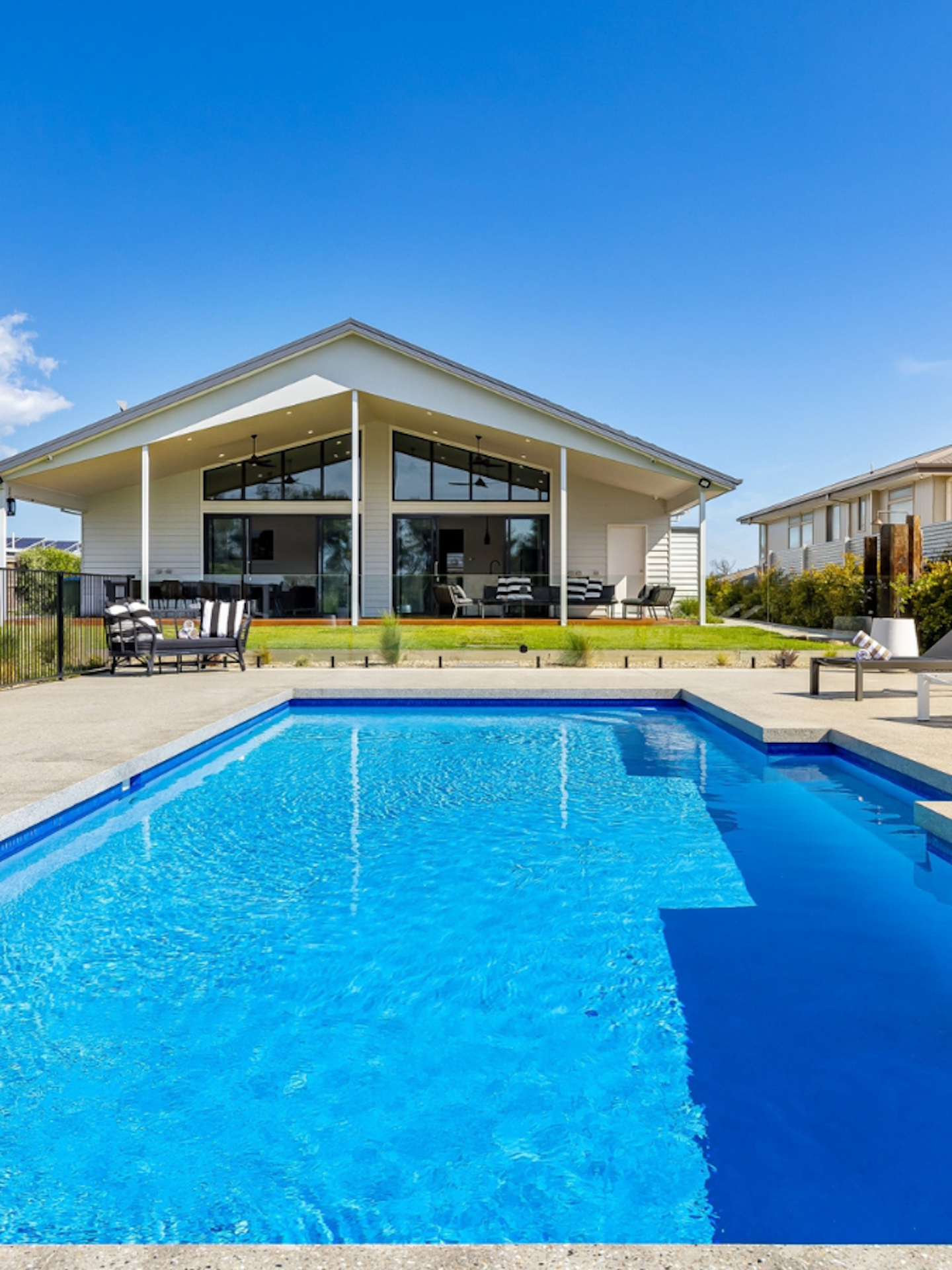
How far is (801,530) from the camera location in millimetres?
31344

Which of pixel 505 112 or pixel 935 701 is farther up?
pixel 505 112

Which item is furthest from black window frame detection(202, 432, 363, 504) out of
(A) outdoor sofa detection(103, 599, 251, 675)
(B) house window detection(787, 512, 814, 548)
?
(B) house window detection(787, 512, 814, 548)

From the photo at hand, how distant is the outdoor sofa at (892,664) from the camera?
25.8 ft

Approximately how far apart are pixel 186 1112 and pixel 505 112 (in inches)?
632

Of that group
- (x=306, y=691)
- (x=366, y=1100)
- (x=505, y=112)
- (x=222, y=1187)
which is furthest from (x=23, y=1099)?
(x=505, y=112)

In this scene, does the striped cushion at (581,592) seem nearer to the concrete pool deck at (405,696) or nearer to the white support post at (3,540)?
the concrete pool deck at (405,696)

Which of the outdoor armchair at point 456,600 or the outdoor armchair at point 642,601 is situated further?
the outdoor armchair at point 642,601

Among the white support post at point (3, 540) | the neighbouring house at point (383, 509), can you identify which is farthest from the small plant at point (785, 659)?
the white support post at point (3, 540)

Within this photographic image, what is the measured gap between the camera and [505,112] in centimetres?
1434

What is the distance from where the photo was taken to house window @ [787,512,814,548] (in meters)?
30.6

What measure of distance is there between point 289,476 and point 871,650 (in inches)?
557

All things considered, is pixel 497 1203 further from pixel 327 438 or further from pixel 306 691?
pixel 327 438

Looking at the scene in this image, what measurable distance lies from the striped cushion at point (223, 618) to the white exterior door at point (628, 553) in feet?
31.9

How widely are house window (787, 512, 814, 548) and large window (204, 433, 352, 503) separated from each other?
59.0 ft
